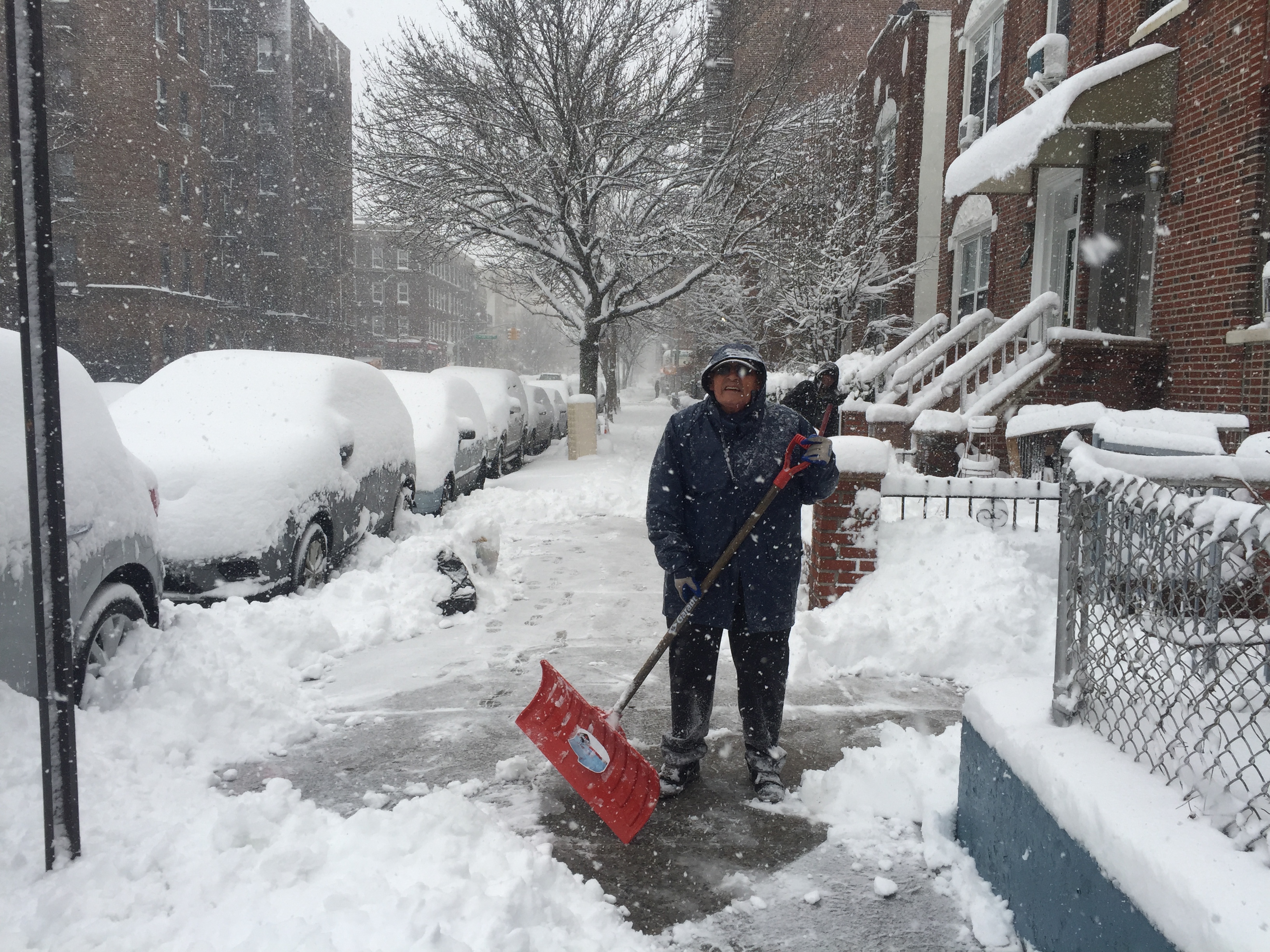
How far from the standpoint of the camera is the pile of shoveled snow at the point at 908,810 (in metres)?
2.85

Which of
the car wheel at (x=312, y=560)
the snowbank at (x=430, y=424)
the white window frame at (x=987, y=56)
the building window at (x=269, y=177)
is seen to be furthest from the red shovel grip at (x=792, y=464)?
the building window at (x=269, y=177)

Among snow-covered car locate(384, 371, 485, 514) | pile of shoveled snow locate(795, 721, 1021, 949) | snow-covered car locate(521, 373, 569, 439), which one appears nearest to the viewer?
pile of shoveled snow locate(795, 721, 1021, 949)

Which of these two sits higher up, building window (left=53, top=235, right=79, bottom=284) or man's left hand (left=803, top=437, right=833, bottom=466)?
building window (left=53, top=235, right=79, bottom=284)

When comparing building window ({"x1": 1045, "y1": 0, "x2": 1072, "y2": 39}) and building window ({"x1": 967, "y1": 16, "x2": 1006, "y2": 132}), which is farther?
building window ({"x1": 967, "y1": 16, "x2": 1006, "y2": 132})

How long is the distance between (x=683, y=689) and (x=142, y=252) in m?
36.1

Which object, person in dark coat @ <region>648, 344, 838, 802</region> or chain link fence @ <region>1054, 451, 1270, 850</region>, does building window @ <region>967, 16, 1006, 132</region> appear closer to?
person in dark coat @ <region>648, 344, 838, 802</region>

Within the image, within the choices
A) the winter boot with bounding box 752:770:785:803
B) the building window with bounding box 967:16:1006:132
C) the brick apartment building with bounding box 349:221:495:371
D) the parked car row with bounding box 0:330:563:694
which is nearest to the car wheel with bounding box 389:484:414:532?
the parked car row with bounding box 0:330:563:694

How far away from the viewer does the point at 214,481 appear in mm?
5742

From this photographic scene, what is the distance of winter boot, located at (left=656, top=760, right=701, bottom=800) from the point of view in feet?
11.9

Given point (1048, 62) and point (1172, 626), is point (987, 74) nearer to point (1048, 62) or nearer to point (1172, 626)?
point (1048, 62)

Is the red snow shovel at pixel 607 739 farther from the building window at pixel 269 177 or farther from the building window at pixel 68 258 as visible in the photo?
the building window at pixel 269 177

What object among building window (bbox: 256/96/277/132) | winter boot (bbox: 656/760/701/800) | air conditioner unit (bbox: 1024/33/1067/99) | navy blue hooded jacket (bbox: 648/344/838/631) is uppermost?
building window (bbox: 256/96/277/132)

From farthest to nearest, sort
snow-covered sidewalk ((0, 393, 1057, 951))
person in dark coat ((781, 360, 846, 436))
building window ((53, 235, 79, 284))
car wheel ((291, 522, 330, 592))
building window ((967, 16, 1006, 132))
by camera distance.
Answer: building window ((53, 235, 79, 284))
building window ((967, 16, 1006, 132))
car wheel ((291, 522, 330, 592))
person in dark coat ((781, 360, 846, 436))
snow-covered sidewalk ((0, 393, 1057, 951))

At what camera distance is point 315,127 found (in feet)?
145
